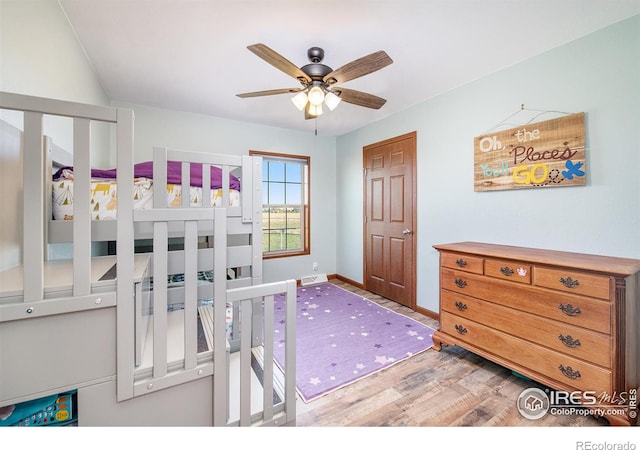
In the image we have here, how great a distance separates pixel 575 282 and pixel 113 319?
221cm

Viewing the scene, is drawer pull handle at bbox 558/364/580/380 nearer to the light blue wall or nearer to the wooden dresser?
the wooden dresser

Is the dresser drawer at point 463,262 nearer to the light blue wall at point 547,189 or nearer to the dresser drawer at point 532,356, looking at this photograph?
the dresser drawer at point 532,356

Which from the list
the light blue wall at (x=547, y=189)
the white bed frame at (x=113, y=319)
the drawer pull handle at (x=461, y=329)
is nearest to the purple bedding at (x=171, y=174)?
the white bed frame at (x=113, y=319)

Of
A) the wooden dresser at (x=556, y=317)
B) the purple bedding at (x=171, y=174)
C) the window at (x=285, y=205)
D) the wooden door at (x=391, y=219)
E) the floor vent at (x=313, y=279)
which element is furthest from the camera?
the floor vent at (x=313, y=279)

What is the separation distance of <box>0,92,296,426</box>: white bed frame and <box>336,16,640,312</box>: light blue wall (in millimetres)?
2065

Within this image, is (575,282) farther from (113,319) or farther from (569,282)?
(113,319)

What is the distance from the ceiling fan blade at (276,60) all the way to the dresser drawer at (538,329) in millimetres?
2007

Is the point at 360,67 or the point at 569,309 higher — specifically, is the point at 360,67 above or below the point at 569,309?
above

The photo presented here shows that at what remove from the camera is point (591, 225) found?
179cm

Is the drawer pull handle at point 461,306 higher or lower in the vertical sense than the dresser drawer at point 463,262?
lower

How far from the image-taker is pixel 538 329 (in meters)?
1.60

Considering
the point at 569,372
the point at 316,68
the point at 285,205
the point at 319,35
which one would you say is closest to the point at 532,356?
the point at 569,372

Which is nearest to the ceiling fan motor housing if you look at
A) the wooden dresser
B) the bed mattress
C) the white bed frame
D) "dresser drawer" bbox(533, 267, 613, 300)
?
the bed mattress

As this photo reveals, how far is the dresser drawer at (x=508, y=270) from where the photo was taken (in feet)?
5.43
